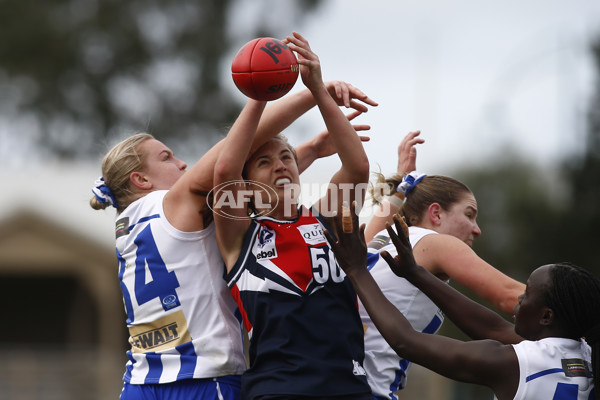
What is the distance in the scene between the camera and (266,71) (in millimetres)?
3852

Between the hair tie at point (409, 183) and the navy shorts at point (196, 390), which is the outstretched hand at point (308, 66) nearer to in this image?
the hair tie at point (409, 183)

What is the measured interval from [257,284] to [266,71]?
3.31ft

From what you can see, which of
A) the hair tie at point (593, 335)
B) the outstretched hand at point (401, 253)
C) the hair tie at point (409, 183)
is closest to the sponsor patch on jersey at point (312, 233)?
the outstretched hand at point (401, 253)

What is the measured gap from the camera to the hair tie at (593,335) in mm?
3543

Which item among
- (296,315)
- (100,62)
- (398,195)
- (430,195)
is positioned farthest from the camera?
(100,62)

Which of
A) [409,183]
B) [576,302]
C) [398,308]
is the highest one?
[409,183]

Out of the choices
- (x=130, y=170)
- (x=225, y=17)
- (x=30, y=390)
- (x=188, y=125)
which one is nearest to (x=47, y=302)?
(x=30, y=390)

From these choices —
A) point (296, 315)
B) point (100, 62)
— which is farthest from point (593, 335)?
point (100, 62)

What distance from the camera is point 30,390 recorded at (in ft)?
47.3

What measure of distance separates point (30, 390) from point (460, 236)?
1169cm

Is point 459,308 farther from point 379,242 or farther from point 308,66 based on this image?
point 308,66

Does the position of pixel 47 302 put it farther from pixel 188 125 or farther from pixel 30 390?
pixel 188 125

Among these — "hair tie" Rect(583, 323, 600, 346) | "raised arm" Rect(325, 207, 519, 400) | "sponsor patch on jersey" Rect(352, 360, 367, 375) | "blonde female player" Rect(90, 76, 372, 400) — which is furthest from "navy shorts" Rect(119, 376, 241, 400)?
"hair tie" Rect(583, 323, 600, 346)

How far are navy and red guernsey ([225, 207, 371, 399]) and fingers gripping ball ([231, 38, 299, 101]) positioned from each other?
2.21 ft
